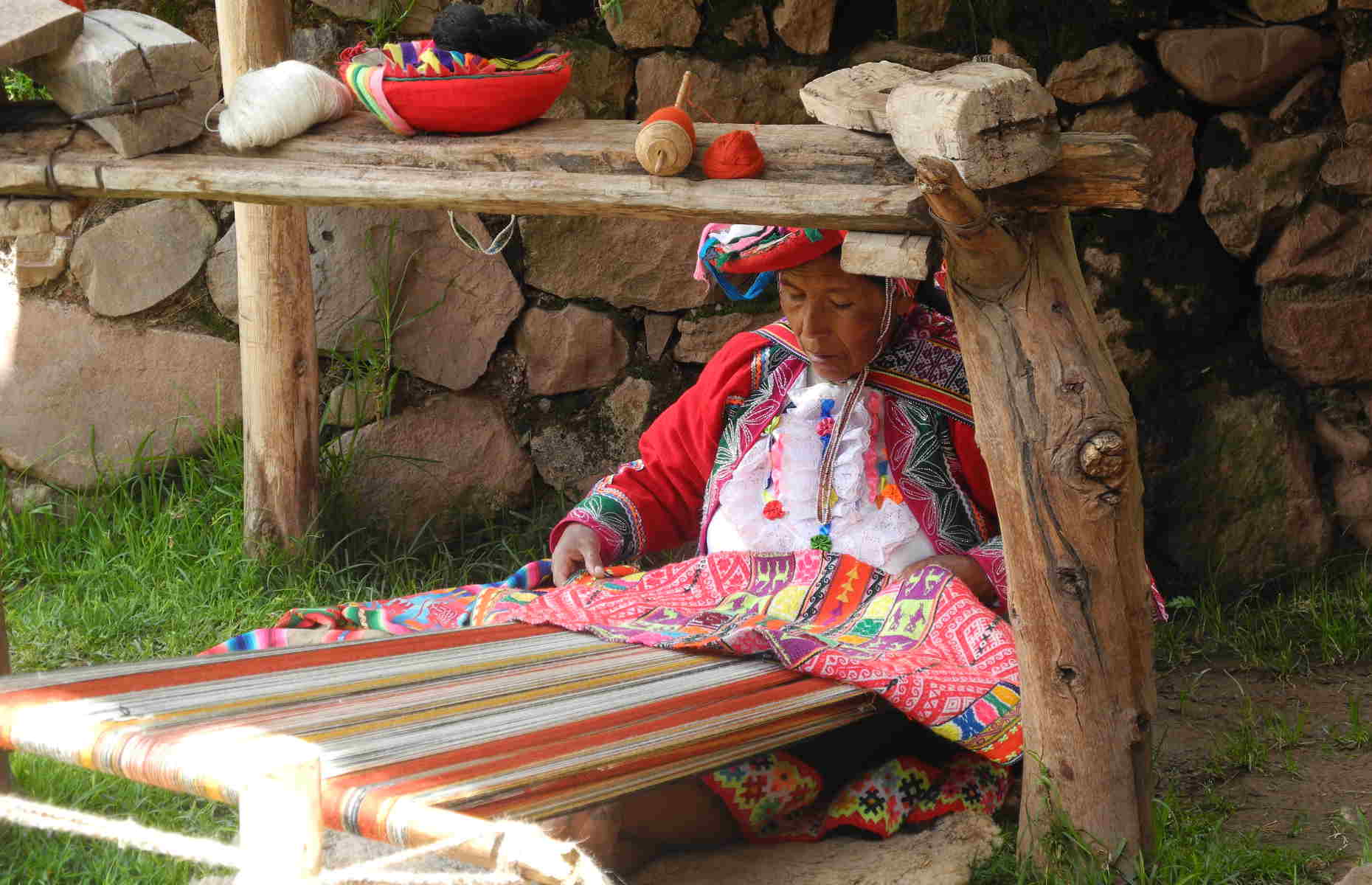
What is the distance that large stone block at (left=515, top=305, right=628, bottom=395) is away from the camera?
3621 millimetres

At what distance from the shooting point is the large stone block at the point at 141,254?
3.55 meters

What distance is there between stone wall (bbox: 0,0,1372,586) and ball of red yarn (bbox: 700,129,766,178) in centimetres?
145

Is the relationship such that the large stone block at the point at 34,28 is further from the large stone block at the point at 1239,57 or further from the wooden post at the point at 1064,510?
the large stone block at the point at 1239,57

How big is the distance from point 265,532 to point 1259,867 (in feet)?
7.56

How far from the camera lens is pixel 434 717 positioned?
2.00 meters

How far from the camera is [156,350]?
3582 mm

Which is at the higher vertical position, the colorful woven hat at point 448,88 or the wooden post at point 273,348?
the colorful woven hat at point 448,88

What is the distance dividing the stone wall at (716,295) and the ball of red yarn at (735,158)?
57.0 inches

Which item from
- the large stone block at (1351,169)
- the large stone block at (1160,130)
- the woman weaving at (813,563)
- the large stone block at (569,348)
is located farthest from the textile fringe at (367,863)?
the large stone block at (1351,169)

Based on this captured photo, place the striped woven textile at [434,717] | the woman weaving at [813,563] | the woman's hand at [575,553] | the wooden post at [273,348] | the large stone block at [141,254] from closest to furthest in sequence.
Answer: the striped woven textile at [434,717] → the woman weaving at [813,563] → the woman's hand at [575,553] → the wooden post at [273,348] → the large stone block at [141,254]

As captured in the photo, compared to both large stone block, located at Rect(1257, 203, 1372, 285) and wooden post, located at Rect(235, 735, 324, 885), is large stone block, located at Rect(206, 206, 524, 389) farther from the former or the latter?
wooden post, located at Rect(235, 735, 324, 885)

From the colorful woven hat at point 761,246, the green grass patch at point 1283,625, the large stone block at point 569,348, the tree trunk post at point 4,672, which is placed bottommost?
the green grass patch at point 1283,625

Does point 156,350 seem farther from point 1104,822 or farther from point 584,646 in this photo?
point 1104,822

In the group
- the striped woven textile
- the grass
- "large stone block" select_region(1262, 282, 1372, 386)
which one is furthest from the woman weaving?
the grass
